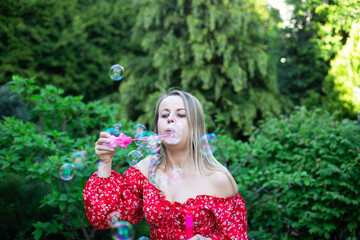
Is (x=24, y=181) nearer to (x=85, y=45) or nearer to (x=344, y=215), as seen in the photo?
(x=344, y=215)

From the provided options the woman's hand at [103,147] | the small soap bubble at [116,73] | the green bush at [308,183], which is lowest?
the green bush at [308,183]

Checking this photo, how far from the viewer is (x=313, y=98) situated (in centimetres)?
695

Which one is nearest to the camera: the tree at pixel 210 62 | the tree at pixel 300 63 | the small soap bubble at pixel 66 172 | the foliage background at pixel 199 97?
the small soap bubble at pixel 66 172

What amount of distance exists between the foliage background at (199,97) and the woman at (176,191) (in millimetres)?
577

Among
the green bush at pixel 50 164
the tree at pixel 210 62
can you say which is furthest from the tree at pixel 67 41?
the green bush at pixel 50 164

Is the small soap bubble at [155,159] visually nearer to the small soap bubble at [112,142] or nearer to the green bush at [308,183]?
the small soap bubble at [112,142]

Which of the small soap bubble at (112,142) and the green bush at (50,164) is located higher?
the small soap bubble at (112,142)

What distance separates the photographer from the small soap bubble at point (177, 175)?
192 cm

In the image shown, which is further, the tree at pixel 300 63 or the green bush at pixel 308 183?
the tree at pixel 300 63

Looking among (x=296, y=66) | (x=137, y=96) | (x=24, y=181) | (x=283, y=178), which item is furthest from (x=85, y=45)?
(x=283, y=178)

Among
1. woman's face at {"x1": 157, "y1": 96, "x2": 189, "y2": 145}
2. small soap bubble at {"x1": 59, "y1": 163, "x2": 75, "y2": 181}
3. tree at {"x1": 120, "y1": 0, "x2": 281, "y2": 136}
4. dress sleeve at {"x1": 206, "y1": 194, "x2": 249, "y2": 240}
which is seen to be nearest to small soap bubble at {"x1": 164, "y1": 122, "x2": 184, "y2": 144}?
woman's face at {"x1": 157, "y1": 96, "x2": 189, "y2": 145}

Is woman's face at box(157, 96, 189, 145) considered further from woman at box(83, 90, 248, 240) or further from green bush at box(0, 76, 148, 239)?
green bush at box(0, 76, 148, 239)

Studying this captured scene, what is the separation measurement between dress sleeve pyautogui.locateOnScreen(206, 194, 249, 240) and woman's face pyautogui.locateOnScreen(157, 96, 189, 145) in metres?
0.46

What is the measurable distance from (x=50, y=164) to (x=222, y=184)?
1.35 m
